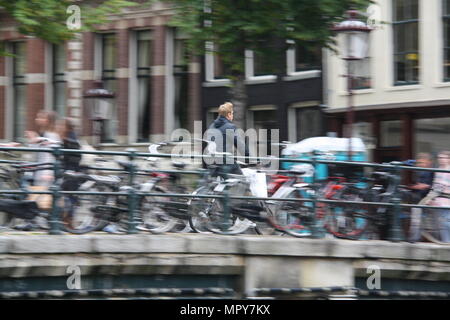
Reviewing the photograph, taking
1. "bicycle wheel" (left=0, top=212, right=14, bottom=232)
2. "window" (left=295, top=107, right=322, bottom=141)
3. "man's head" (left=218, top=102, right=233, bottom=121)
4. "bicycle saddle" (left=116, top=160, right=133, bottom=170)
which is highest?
"window" (left=295, top=107, right=322, bottom=141)

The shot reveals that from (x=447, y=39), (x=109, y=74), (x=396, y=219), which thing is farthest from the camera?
(x=109, y=74)

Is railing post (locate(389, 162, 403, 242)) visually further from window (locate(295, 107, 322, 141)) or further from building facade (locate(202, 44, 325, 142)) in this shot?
window (locate(295, 107, 322, 141))

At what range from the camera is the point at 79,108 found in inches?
1076

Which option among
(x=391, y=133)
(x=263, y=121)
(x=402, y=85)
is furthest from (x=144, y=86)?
(x=402, y=85)

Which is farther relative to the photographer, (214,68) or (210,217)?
(214,68)

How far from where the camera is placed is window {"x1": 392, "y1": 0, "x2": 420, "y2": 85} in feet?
70.6

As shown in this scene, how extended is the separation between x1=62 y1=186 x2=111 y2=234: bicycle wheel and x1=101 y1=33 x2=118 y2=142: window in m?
14.7

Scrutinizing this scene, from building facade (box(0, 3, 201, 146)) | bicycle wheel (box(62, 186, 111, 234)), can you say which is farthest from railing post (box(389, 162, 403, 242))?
building facade (box(0, 3, 201, 146))

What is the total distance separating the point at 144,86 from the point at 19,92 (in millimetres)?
4200

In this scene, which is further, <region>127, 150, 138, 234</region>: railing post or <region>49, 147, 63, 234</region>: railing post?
<region>127, 150, 138, 234</region>: railing post

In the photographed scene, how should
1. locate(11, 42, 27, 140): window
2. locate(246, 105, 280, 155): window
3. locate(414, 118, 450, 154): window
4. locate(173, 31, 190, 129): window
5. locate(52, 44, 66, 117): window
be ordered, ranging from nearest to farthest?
locate(414, 118, 450, 154): window, locate(246, 105, 280, 155): window, locate(173, 31, 190, 129): window, locate(52, 44, 66, 117): window, locate(11, 42, 27, 140): window

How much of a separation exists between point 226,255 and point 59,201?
1.81 m

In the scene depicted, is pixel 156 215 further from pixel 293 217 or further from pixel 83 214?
pixel 293 217

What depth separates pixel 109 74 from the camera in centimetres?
2680
